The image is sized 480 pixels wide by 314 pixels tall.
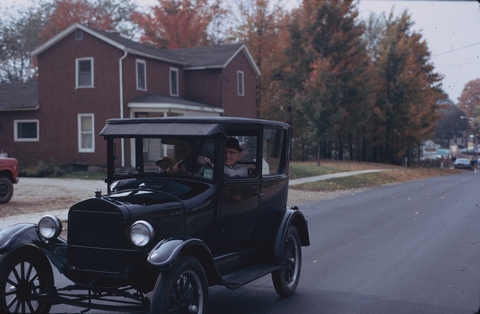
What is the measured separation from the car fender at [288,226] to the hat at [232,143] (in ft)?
3.15

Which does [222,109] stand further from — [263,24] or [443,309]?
[443,309]

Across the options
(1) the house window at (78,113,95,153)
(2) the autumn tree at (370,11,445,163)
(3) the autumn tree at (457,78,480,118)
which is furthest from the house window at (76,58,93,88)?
(3) the autumn tree at (457,78,480,118)

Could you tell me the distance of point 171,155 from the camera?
6.12 m

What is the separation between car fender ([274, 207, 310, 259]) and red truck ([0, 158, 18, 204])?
32.3ft

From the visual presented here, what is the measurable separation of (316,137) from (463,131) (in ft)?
255

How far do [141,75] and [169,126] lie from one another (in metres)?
23.1

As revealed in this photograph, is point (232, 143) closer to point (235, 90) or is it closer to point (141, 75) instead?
point (141, 75)

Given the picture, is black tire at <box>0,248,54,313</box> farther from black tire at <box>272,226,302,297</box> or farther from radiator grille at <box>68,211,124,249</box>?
black tire at <box>272,226,302,297</box>

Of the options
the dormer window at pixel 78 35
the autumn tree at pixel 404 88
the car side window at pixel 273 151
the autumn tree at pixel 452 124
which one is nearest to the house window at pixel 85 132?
the dormer window at pixel 78 35

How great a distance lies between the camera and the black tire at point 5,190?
1455 centimetres

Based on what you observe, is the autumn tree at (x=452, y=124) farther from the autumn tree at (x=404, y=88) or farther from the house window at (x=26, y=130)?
the house window at (x=26, y=130)

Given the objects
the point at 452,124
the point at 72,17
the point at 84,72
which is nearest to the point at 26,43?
the point at 72,17

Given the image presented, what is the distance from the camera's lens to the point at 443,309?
624 centimetres

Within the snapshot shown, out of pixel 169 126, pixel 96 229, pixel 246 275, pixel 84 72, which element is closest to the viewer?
pixel 96 229
